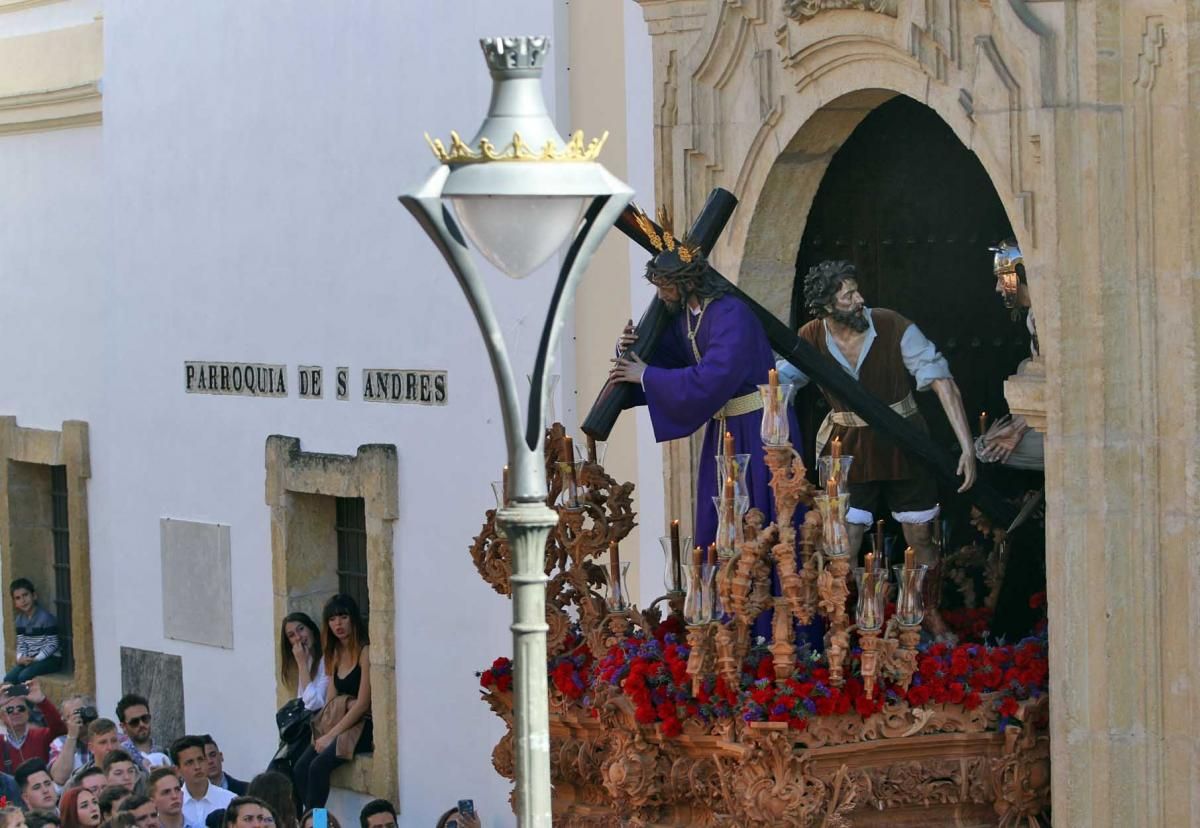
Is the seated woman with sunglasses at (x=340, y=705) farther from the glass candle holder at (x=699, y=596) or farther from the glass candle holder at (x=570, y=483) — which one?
the glass candle holder at (x=699, y=596)

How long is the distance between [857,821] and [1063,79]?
8.65 feet

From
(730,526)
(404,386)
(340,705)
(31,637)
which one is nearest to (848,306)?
(730,526)

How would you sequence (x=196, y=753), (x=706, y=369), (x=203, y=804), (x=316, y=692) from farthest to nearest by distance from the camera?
(x=316, y=692)
(x=196, y=753)
(x=203, y=804)
(x=706, y=369)

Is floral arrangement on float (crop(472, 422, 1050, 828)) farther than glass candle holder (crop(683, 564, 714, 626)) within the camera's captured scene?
No

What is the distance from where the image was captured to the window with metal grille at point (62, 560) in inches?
722

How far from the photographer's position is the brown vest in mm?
10867

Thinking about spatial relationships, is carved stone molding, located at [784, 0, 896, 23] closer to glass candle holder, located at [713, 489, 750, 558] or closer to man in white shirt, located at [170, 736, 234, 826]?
glass candle holder, located at [713, 489, 750, 558]

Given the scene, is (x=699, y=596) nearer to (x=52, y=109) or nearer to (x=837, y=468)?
(x=837, y=468)

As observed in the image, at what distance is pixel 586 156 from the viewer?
6.98 metres

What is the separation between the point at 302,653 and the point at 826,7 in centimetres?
599

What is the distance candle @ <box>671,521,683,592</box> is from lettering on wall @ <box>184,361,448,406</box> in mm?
3966

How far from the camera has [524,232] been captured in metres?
6.84

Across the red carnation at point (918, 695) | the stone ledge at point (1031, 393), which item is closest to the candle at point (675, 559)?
the red carnation at point (918, 695)

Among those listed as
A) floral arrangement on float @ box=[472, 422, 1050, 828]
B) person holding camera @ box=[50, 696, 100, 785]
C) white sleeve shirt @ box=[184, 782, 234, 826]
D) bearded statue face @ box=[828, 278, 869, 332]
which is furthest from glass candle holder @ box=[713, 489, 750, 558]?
person holding camera @ box=[50, 696, 100, 785]
